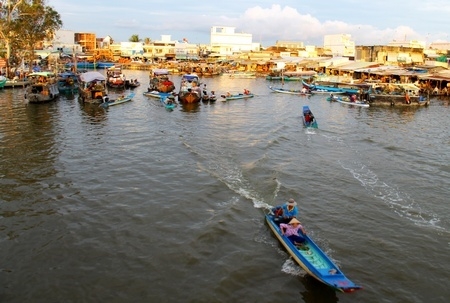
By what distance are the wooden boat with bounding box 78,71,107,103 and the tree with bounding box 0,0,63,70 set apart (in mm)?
15665

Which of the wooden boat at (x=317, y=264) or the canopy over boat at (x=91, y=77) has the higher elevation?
the canopy over boat at (x=91, y=77)

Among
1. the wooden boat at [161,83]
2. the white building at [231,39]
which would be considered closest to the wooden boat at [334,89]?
the wooden boat at [161,83]

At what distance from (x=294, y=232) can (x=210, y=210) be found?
171 inches

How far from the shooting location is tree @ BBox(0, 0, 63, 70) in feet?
167

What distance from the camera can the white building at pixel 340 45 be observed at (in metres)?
106

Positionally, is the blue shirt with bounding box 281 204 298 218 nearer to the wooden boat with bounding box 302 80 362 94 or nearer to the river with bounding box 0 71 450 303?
the river with bounding box 0 71 450 303

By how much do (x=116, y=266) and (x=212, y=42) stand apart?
375 ft

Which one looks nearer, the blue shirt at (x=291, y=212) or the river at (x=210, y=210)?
the river at (x=210, y=210)

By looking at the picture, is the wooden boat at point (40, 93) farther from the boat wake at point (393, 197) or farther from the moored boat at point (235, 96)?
the boat wake at point (393, 197)

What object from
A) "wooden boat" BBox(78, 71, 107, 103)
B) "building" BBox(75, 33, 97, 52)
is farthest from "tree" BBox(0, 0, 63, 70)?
"building" BBox(75, 33, 97, 52)

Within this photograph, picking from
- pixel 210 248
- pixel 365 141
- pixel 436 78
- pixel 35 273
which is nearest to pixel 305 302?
pixel 210 248

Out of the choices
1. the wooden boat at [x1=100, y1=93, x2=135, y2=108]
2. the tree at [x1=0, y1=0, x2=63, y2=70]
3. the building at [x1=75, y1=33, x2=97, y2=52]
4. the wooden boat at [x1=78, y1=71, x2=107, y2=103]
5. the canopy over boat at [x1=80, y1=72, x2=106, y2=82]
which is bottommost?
the wooden boat at [x1=100, y1=93, x2=135, y2=108]

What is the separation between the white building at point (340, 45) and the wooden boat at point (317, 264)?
99453mm

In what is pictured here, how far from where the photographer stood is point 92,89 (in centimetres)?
4116
